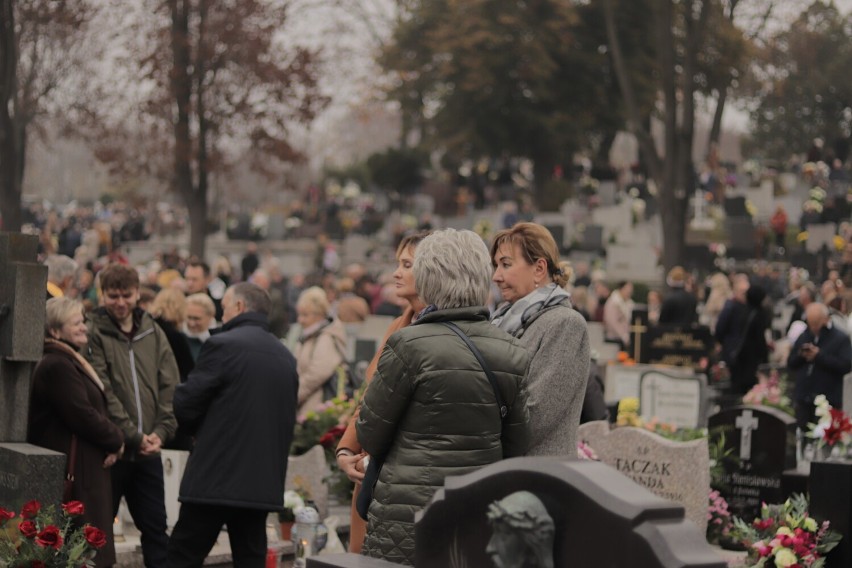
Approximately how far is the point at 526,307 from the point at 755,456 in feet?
19.6

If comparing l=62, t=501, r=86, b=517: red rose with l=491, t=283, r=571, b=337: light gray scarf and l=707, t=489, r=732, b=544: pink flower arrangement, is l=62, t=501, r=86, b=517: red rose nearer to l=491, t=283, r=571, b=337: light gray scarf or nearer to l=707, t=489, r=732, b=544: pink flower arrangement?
l=491, t=283, r=571, b=337: light gray scarf

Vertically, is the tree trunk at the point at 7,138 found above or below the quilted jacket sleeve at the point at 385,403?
above

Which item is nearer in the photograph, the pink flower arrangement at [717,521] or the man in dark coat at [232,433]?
the man in dark coat at [232,433]

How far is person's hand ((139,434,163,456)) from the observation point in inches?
343

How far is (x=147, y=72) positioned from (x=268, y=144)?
2715 millimetres

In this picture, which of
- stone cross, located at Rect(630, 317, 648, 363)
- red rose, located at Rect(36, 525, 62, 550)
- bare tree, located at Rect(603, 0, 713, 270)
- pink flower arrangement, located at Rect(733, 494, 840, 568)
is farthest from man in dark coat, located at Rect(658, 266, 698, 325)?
red rose, located at Rect(36, 525, 62, 550)

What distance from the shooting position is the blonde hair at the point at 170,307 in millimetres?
10773

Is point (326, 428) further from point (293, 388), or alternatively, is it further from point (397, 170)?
point (397, 170)

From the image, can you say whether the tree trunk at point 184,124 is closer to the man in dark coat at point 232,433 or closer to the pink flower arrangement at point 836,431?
the pink flower arrangement at point 836,431

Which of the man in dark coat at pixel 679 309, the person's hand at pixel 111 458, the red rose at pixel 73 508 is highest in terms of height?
the man in dark coat at pixel 679 309

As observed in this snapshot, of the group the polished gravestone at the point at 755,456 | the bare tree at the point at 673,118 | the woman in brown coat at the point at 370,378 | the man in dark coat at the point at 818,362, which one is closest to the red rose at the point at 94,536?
the woman in brown coat at the point at 370,378

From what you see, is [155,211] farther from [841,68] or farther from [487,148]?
[841,68]

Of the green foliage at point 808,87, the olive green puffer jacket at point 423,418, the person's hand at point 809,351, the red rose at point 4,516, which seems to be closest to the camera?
the olive green puffer jacket at point 423,418

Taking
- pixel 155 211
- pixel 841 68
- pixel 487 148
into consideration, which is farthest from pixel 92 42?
pixel 841 68
